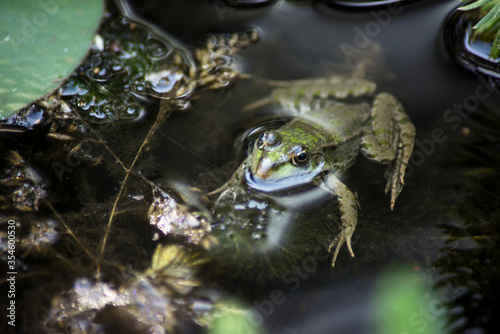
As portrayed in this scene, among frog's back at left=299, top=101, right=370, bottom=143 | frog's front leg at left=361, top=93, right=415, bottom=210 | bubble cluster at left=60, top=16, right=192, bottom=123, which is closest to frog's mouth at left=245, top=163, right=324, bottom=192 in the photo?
frog's back at left=299, top=101, right=370, bottom=143

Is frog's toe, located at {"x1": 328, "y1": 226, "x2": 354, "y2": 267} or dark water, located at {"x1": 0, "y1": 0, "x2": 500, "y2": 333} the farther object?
frog's toe, located at {"x1": 328, "y1": 226, "x2": 354, "y2": 267}

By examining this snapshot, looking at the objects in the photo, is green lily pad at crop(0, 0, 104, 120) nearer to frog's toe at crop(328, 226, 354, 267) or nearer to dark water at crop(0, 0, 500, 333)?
dark water at crop(0, 0, 500, 333)

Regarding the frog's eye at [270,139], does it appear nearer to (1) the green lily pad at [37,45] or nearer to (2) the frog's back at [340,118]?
(2) the frog's back at [340,118]

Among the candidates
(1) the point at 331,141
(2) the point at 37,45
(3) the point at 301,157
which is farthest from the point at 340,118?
(2) the point at 37,45

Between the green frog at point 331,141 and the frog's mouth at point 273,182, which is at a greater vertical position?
the green frog at point 331,141

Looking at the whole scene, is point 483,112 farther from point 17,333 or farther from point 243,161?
point 17,333

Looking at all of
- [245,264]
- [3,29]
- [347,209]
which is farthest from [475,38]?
[3,29]

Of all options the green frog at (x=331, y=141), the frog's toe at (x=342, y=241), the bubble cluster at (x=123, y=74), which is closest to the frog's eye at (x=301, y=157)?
the green frog at (x=331, y=141)
